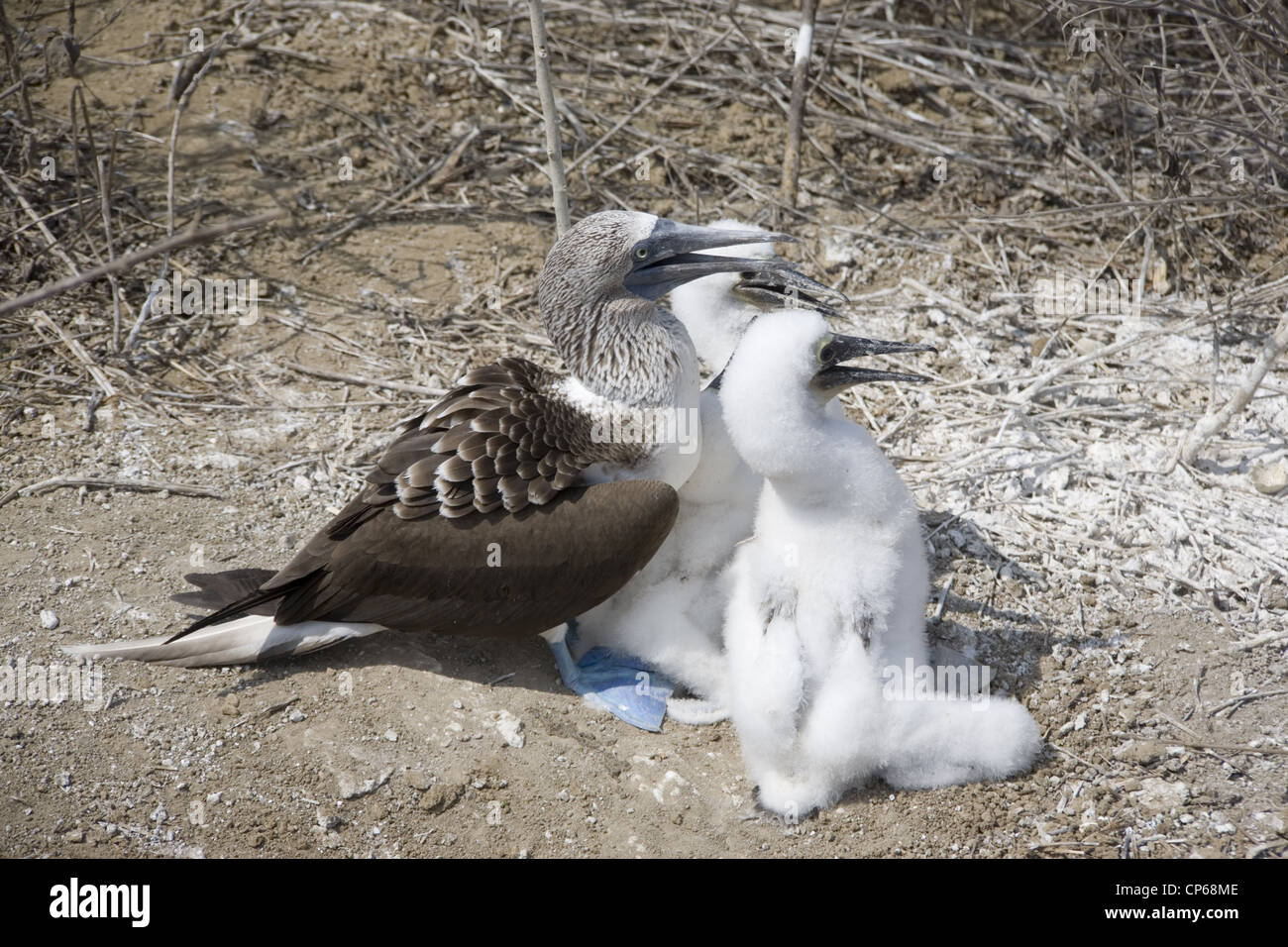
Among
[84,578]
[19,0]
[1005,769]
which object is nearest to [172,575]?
[84,578]

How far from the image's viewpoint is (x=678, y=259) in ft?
14.2

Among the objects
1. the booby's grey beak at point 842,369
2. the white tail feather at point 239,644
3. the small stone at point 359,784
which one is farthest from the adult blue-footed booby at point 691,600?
the white tail feather at point 239,644

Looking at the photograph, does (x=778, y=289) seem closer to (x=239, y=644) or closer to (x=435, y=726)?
(x=435, y=726)

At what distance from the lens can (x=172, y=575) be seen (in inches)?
179

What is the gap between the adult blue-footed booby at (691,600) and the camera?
13.8ft

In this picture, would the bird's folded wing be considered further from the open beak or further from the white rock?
the open beak

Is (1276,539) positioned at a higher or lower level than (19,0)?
lower

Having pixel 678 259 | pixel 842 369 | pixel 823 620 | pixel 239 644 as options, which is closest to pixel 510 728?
pixel 239 644

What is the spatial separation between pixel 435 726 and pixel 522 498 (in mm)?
821

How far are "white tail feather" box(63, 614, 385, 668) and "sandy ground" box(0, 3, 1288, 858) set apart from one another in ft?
0.25

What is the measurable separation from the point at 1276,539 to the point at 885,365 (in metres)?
1.80
